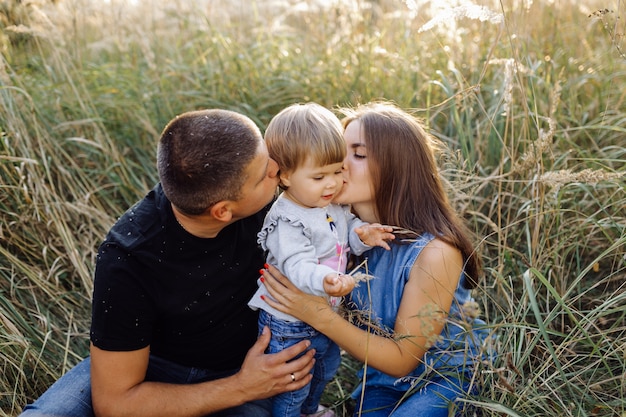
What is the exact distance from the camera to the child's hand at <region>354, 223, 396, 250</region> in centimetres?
218

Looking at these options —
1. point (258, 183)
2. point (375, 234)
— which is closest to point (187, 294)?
point (258, 183)

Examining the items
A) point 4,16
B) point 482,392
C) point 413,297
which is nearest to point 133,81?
point 4,16

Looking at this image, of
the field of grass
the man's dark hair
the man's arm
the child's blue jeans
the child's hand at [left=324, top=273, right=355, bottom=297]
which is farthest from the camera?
the field of grass

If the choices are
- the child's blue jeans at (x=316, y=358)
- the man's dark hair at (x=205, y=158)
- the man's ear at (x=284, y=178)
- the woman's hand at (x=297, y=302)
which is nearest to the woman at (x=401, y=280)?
the woman's hand at (x=297, y=302)

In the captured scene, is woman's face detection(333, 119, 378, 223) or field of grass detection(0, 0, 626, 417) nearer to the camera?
woman's face detection(333, 119, 378, 223)

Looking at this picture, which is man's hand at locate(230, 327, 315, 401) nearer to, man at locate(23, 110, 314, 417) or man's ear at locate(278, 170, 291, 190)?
man at locate(23, 110, 314, 417)

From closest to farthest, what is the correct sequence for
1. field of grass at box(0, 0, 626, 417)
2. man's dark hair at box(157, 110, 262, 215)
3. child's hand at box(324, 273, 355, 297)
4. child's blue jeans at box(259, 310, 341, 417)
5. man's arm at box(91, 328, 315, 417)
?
1. child's hand at box(324, 273, 355, 297)
2. man's dark hair at box(157, 110, 262, 215)
3. man's arm at box(91, 328, 315, 417)
4. child's blue jeans at box(259, 310, 341, 417)
5. field of grass at box(0, 0, 626, 417)

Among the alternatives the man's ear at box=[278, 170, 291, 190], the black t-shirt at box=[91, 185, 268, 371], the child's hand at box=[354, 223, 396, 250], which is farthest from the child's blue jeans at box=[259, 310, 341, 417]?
the man's ear at box=[278, 170, 291, 190]

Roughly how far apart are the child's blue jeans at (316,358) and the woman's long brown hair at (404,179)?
0.51 m

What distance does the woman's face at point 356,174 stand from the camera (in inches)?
90.2

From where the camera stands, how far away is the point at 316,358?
239 cm

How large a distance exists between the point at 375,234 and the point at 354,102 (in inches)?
67.3

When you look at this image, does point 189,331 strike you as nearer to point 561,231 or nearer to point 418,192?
point 418,192

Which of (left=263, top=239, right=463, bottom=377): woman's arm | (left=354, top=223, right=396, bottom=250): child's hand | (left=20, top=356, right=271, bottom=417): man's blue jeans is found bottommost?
(left=20, top=356, right=271, bottom=417): man's blue jeans
